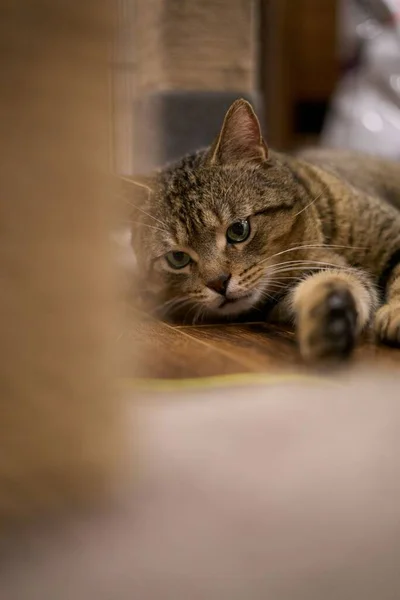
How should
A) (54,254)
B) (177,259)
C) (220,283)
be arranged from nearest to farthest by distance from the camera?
(54,254) < (220,283) < (177,259)

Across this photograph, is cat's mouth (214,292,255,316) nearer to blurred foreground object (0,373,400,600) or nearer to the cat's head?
the cat's head

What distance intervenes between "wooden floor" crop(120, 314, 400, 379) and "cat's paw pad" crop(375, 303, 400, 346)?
0.12 feet

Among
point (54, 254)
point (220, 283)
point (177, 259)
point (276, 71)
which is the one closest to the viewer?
point (54, 254)

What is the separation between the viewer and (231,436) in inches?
25.4

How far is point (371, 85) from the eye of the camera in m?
3.23

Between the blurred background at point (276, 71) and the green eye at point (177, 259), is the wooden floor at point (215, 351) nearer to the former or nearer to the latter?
the green eye at point (177, 259)

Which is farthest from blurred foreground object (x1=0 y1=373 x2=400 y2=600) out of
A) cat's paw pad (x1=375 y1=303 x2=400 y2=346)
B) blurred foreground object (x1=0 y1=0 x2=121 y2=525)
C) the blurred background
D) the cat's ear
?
the blurred background

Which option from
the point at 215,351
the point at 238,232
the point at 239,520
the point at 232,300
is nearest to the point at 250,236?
the point at 238,232

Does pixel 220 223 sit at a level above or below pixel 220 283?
above

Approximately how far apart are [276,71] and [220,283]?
7.95 feet

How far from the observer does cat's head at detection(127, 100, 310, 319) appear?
1283mm

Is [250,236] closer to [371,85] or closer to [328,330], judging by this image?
[328,330]

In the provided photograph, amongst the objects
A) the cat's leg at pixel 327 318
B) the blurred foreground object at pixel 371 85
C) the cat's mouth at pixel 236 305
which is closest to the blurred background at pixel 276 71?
the blurred foreground object at pixel 371 85

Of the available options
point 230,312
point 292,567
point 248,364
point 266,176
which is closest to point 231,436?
point 292,567
